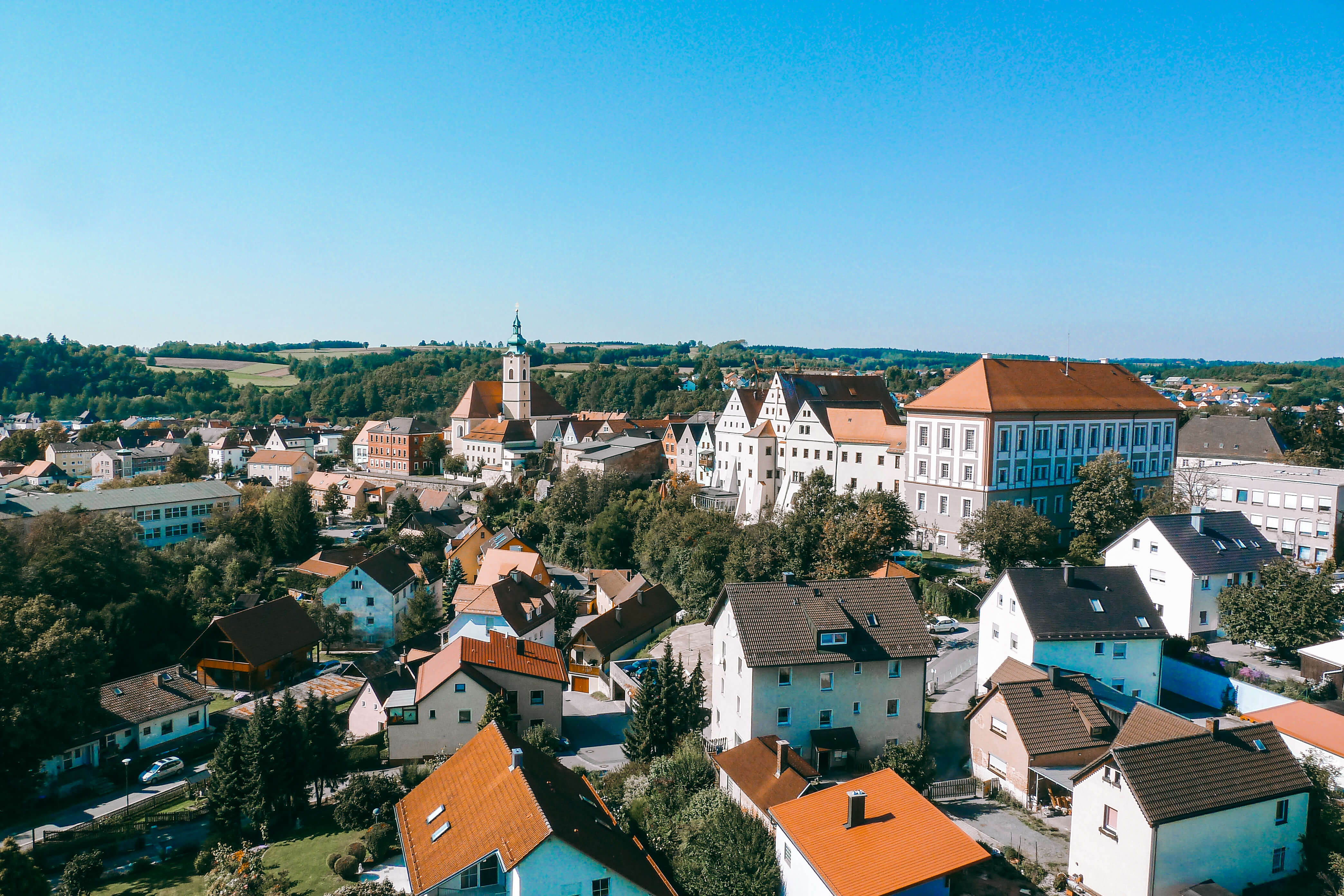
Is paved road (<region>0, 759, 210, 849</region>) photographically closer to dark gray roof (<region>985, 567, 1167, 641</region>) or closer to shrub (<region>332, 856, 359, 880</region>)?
shrub (<region>332, 856, 359, 880</region>)

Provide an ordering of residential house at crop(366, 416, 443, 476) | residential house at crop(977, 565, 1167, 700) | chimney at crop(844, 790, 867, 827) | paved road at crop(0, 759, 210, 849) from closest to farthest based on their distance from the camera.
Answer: chimney at crop(844, 790, 867, 827) < paved road at crop(0, 759, 210, 849) < residential house at crop(977, 565, 1167, 700) < residential house at crop(366, 416, 443, 476)

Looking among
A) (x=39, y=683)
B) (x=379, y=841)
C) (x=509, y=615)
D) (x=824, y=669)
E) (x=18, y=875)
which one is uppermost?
(x=824, y=669)

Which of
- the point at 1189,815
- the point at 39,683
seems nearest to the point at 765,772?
the point at 1189,815

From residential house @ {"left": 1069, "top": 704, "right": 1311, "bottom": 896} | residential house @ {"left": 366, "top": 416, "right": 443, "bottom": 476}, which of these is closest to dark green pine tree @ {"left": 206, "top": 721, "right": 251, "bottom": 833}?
residential house @ {"left": 1069, "top": 704, "right": 1311, "bottom": 896}

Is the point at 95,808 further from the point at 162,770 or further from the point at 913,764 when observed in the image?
the point at 913,764

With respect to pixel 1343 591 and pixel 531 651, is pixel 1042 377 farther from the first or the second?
pixel 531 651


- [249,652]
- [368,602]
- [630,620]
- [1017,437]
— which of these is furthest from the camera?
[1017,437]

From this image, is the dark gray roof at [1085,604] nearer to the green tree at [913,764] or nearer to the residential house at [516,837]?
the green tree at [913,764]
